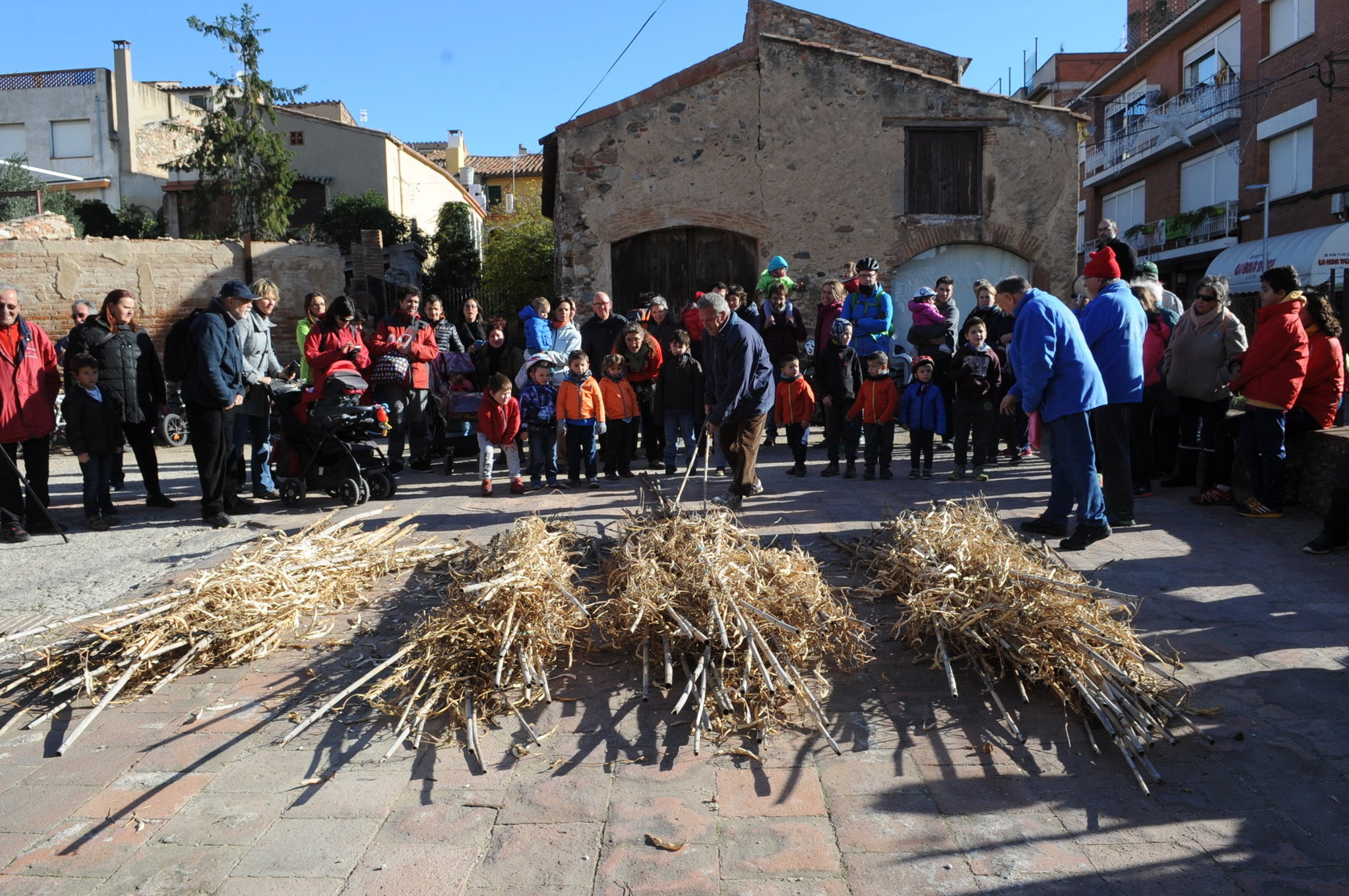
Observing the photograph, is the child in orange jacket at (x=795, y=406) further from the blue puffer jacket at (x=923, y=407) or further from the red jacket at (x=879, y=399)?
the blue puffer jacket at (x=923, y=407)

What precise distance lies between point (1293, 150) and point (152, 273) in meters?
26.6

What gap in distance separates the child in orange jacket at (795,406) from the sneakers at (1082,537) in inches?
135

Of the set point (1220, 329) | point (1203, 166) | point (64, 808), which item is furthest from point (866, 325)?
point (1203, 166)

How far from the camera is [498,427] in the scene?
8.79 m

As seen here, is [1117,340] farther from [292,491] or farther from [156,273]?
[156,273]

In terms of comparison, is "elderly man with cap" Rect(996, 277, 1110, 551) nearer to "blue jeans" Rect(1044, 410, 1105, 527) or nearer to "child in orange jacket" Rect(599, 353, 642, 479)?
"blue jeans" Rect(1044, 410, 1105, 527)

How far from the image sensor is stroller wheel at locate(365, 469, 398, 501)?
8438 millimetres

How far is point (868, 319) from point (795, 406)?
1706mm

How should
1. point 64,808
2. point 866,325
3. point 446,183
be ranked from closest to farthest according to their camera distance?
point 64,808 → point 866,325 → point 446,183

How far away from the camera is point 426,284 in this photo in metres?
28.5

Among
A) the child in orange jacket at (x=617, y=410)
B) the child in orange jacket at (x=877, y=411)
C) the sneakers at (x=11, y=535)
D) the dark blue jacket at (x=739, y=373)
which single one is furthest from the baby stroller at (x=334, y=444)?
the child in orange jacket at (x=877, y=411)

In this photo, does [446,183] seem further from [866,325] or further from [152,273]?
[866,325]

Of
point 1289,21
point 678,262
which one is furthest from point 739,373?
point 1289,21

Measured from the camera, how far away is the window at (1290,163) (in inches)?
948
